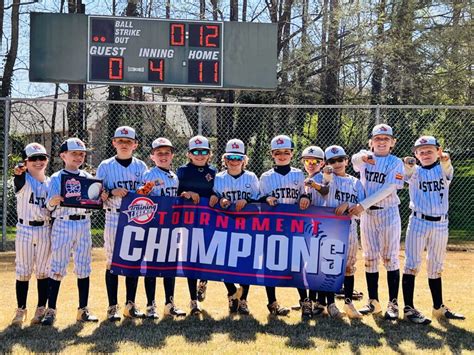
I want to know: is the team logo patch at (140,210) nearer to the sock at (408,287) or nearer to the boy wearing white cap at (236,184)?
the boy wearing white cap at (236,184)

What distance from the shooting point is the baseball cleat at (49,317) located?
538 cm

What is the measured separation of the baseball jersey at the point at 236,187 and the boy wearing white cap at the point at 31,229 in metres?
1.66

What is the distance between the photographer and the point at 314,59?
16.6 metres

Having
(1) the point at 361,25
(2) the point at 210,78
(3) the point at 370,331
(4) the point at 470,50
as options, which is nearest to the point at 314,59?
(1) the point at 361,25

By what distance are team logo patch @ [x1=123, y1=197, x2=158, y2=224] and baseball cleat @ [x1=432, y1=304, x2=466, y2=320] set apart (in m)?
2.93

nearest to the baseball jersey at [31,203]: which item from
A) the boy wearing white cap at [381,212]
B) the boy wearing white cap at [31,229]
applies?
the boy wearing white cap at [31,229]

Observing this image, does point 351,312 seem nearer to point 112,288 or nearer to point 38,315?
point 112,288

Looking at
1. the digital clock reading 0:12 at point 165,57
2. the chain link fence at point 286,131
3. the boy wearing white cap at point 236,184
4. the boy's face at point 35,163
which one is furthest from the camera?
the chain link fence at point 286,131

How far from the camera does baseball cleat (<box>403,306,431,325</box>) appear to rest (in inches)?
215

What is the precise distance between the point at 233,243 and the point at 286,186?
0.77 meters

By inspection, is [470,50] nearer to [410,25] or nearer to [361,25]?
[410,25]

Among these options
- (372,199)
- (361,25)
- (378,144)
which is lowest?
(372,199)

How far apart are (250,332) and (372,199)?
171cm

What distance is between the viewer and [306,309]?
226 inches
